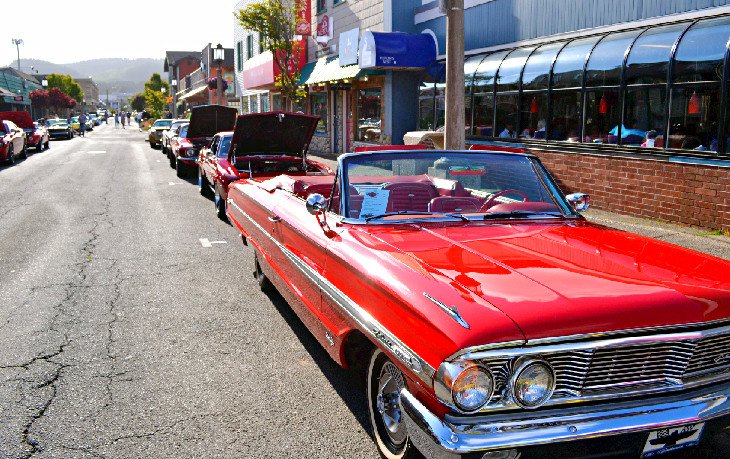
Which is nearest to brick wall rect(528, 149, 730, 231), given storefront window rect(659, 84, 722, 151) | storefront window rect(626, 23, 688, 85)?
storefront window rect(659, 84, 722, 151)

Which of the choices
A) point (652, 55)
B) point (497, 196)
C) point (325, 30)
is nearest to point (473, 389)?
point (497, 196)

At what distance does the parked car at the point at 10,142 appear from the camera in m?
21.8

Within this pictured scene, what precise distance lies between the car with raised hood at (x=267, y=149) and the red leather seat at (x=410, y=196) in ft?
18.5

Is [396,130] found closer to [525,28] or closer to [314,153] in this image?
[525,28]

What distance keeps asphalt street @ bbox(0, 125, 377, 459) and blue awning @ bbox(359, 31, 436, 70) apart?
31.0 feet

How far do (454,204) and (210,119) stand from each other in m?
12.8

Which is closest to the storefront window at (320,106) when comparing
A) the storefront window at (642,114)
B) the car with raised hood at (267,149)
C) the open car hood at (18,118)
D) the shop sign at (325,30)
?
the shop sign at (325,30)

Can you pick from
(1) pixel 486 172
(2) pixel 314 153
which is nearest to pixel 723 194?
(1) pixel 486 172

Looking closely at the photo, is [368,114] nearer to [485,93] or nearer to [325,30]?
[325,30]

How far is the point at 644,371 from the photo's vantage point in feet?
9.05

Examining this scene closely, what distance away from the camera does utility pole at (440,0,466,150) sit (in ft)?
29.6

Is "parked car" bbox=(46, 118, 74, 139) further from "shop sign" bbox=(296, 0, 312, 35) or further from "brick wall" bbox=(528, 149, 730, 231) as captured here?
"brick wall" bbox=(528, 149, 730, 231)

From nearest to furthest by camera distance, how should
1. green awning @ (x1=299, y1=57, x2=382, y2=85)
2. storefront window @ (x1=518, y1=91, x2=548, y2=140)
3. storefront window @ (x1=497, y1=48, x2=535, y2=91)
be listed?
storefront window @ (x1=518, y1=91, x2=548, y2=140) < storefront window @ (x1=497, y1=48, x2=535, y2=91) < green awning @ (x1=299, y1=57, x2=382, y2=85)

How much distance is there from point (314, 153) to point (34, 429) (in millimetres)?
23706
